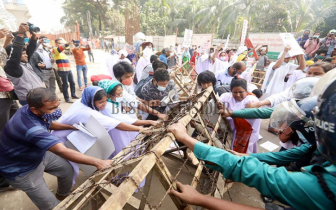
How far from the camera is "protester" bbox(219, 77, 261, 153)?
2.69m

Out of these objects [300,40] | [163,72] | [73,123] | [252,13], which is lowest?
[73,123]

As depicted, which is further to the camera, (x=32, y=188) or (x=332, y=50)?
(x=332, y=50)

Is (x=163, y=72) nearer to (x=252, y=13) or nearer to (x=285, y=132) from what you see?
(x=285, y=132)

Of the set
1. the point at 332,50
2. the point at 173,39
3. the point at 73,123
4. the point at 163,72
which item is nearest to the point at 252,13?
the point at 173,39

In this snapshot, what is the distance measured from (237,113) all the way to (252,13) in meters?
22.3

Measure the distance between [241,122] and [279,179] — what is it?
194 cm

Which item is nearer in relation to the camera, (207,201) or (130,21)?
(207,201)

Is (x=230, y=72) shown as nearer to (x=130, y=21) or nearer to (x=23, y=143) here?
(x=23, y=143)

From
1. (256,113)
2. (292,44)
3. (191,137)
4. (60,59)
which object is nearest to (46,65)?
(60,59)

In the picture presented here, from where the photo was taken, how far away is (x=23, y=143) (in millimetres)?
1657

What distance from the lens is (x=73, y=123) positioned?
2.16 m

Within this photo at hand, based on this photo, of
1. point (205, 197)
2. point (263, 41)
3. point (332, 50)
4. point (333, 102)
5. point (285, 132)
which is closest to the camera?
point (333, 102)

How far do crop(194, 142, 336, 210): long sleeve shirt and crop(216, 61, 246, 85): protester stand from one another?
10.9 ft

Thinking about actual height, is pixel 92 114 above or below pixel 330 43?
below
